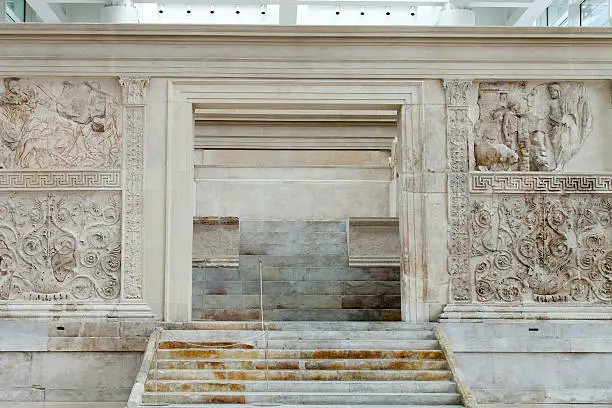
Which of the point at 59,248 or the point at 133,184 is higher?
the point at 133,184

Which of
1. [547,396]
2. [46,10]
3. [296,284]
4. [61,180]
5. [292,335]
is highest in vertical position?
[46,10]

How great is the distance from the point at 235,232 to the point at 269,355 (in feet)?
15.0

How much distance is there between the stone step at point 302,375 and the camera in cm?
923

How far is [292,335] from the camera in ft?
32.8

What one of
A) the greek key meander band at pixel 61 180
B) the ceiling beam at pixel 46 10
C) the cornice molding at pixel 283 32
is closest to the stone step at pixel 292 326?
the greek key meander band at pixel 61 180

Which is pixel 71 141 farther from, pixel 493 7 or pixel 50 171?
pixel 493 7

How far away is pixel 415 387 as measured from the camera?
9047mm

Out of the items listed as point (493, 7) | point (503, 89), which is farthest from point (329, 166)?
point (503, 89)

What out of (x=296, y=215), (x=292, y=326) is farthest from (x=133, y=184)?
(x=296, y=215)

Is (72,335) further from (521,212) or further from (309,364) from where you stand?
(521,212)

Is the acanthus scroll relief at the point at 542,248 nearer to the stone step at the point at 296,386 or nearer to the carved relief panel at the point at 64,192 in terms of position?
the stone step at the point at 296,386

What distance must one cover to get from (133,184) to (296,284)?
342cm

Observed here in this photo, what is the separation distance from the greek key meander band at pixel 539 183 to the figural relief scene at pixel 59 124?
4.57 m

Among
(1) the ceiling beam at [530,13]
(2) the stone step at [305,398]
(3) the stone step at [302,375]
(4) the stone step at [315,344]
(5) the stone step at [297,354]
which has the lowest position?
(2) the stone step at [305,398]
